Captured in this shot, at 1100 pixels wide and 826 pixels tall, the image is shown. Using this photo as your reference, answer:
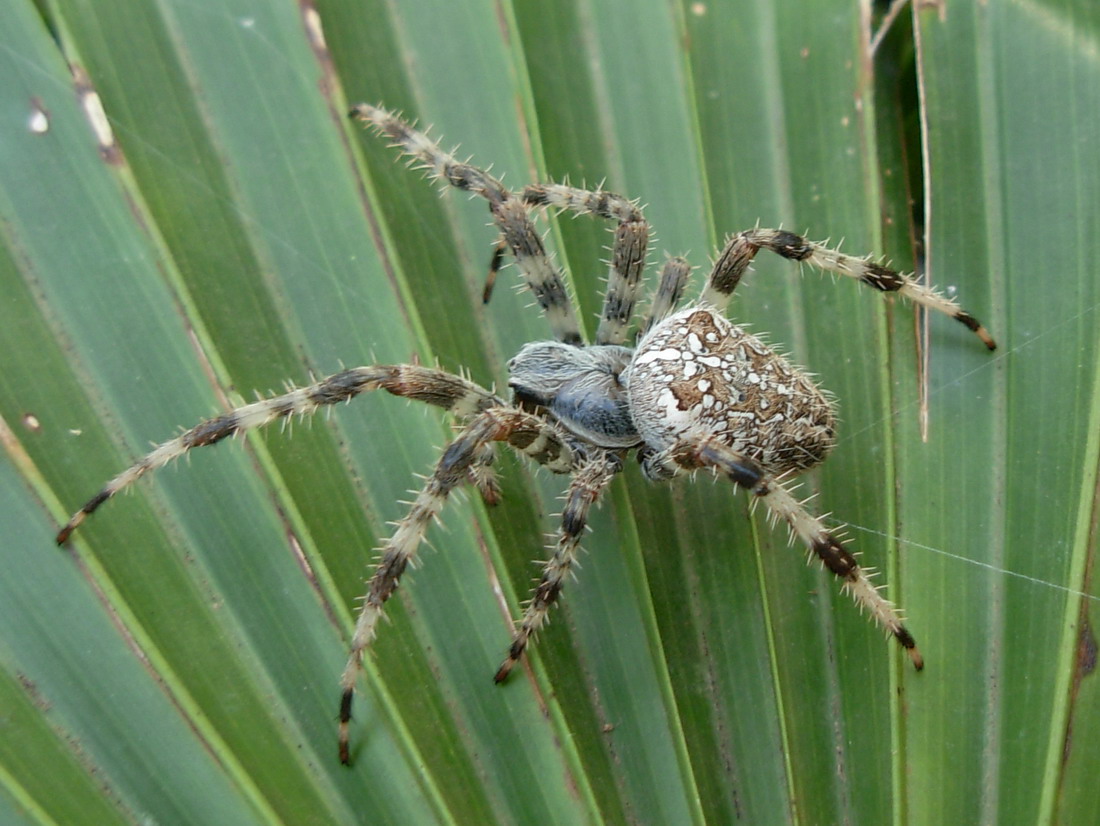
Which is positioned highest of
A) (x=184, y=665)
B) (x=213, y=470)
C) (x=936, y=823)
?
(x=213, y=470)

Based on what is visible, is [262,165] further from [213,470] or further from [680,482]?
[680,482]

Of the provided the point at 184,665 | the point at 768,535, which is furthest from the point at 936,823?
the point at 184,665

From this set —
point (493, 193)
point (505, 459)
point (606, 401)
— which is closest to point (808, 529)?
point (606, 401)

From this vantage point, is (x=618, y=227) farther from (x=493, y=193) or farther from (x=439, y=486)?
(x=439, y=486)

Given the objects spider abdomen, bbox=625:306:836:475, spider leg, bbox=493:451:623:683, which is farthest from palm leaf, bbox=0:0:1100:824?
spider abdomen, bbox=625:306:836:475

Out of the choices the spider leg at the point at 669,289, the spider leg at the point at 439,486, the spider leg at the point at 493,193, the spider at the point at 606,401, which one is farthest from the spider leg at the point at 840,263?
the spider leg at the point at 439,486

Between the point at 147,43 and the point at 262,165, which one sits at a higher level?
the point at 147,43
